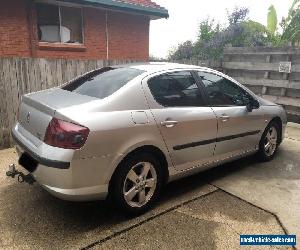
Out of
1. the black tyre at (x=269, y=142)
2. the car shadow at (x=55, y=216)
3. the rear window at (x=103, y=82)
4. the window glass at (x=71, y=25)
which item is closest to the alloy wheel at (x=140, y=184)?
the car shadow at (x=55, y=216)

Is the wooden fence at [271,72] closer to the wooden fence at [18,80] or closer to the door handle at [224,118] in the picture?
the door handle at [224,118]

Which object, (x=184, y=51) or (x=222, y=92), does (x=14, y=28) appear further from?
(x=184, y=51)

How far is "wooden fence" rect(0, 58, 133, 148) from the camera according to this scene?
5484 mm

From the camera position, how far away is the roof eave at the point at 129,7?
10033 millimetres

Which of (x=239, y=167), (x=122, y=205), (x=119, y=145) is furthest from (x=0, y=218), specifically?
(x=239, y=167)

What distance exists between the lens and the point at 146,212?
337 centimetres

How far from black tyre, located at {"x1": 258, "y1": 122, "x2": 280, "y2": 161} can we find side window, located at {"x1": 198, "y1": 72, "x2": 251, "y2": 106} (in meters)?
0.80

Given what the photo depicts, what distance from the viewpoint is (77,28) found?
36.1ft

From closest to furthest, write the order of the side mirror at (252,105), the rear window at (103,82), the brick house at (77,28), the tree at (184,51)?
the rear window at (103,82) < the side mirror at (252,105) < the brick house at (77,28) < the tree at (184,51)

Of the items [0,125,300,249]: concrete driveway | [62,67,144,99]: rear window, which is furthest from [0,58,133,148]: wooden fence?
[62,67,144,99]: rear window

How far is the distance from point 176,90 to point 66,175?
1.69m

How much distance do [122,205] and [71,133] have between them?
37.6 inches

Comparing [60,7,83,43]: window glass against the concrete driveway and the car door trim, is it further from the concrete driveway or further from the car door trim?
the car door trim

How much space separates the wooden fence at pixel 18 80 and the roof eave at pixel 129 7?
478cm
